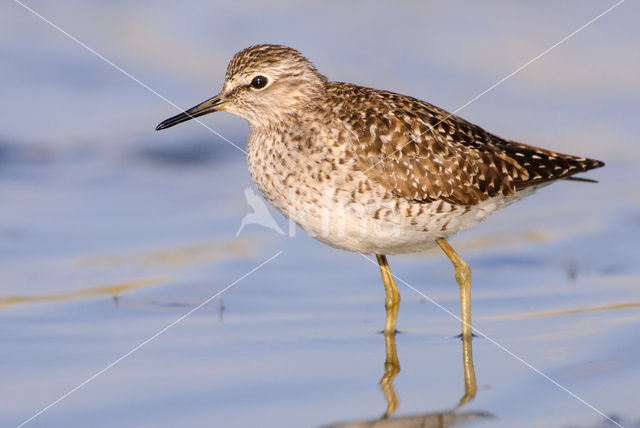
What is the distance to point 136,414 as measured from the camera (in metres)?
6.32

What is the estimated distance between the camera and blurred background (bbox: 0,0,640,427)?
6758 mm

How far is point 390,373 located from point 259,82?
127 inches

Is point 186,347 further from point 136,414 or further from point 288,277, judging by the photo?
point 288,277

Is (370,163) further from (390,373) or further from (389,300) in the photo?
(390,373)

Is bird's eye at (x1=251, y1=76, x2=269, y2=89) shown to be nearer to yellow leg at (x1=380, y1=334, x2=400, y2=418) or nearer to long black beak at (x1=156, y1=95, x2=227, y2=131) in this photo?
long black beak at (x1=156, y1=95, x2=227, y2=131)

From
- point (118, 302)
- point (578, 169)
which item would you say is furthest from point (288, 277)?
point (578, 169)

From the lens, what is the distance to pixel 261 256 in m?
10.5

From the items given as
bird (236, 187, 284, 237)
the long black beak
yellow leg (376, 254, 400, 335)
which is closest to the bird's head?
the long black beak

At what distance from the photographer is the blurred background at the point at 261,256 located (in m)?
6.76

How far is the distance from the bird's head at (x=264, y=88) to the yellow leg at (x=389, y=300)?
5.60 ft

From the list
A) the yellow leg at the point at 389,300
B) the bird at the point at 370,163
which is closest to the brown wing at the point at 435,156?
the bird at the point at 370,163

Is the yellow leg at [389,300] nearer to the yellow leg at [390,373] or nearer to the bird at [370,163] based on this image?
the bird at [370,163]

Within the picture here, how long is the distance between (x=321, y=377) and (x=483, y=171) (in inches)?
106

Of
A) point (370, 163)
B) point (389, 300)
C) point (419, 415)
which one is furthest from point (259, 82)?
point (419, 415)
